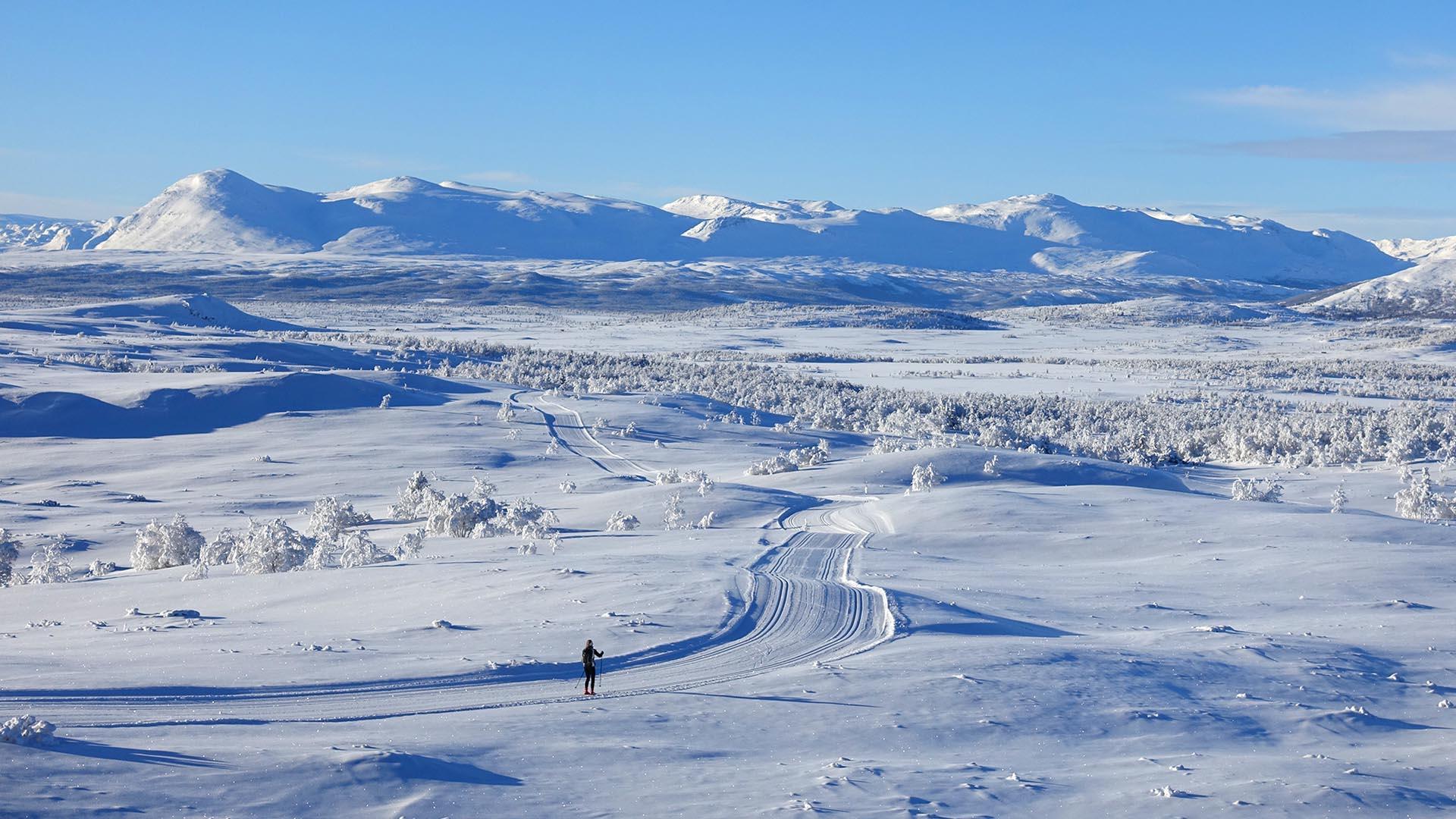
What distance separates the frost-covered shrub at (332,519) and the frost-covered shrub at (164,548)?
2.77 meters

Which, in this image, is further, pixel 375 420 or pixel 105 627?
pixel 375 420

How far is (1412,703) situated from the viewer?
1449 centimetres

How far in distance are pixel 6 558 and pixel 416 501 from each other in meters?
9.55

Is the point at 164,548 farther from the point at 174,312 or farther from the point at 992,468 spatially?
the point at 174,312

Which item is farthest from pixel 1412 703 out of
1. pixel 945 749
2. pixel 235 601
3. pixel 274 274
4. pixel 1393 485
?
pixel 274 274

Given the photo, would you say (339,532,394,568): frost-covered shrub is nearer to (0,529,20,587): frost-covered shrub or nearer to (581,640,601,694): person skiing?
(0,529,20,587): frost-covered shrub

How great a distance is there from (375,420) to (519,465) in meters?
10.7

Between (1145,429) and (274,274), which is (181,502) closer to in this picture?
(1145,429)

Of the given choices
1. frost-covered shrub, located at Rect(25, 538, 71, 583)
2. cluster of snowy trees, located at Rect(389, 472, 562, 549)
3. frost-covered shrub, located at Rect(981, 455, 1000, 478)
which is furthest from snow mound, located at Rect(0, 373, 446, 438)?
frost-covered shrub, located at Rect(981, 455, 1000, 478)

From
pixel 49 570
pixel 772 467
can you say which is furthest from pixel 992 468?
pixel 49 570

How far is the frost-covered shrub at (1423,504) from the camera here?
29844 millimetres

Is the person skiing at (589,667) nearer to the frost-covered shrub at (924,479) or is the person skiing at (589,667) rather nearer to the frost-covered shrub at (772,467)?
the frost-covered shrub at (924,479)

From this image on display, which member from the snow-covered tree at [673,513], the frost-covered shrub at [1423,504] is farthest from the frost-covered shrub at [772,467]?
the frost-covered shrub at [1423,504]

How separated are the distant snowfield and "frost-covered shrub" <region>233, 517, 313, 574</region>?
0.69m
